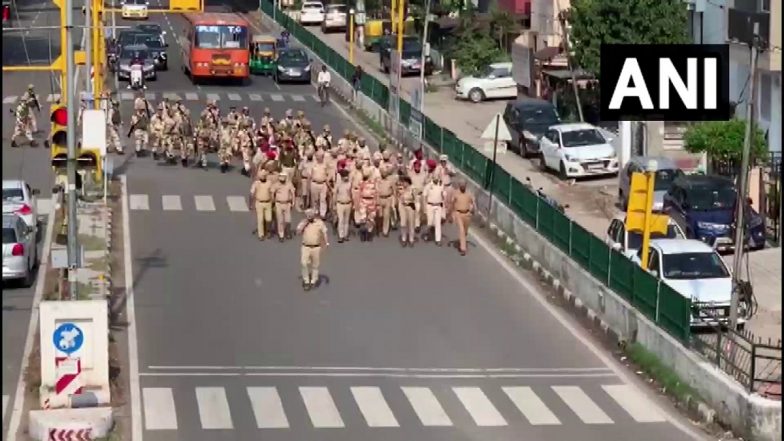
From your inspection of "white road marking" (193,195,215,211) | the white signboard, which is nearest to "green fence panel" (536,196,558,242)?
the white signboard

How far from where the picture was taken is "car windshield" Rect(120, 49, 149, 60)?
64.8 metres

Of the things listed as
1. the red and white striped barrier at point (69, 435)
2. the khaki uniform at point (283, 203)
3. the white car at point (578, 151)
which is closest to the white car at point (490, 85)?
the white car at point (578, 151)

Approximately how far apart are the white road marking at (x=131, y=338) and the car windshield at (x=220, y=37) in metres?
26.6

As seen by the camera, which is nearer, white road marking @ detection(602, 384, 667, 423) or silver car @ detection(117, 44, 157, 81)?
white road marking @ detection(602, 384, 667, 423)

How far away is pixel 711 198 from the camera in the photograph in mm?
35281

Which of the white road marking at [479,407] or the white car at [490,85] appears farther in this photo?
the white car at [490,85]

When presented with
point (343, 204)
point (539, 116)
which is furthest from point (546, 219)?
point (539, 116)

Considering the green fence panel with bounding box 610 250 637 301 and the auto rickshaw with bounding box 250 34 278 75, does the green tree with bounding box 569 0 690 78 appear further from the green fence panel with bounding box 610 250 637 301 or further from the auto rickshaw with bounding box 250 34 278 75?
the green fence panel with bounding box 610 250 637 301

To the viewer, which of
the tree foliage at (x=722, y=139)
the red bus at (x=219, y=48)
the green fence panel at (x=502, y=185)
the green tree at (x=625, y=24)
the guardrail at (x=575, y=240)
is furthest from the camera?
the red bus at (x=219, y=48)

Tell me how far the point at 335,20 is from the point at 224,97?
24.4 meters

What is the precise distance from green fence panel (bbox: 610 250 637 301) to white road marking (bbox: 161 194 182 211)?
13.1 meters

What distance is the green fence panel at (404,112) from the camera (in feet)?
165

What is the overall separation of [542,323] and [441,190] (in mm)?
6059

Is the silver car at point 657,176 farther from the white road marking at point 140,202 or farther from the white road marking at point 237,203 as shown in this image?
the white road marking at point 140,202
